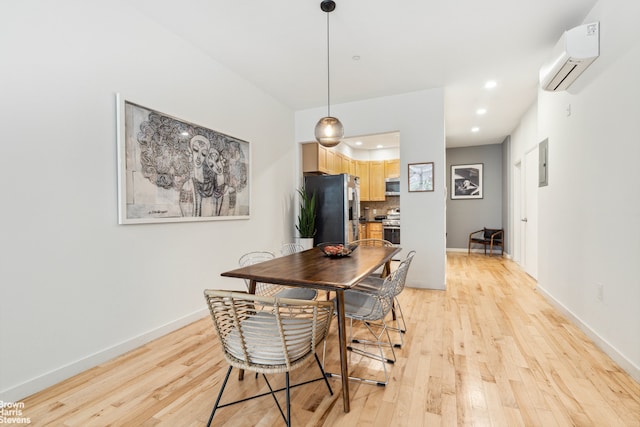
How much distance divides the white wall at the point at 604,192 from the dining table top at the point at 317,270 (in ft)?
5.26

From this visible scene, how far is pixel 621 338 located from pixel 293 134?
4.44 m

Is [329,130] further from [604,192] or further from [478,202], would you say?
[478,202]

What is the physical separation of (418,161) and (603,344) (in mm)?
2700

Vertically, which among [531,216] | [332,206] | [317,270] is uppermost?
[332,206]

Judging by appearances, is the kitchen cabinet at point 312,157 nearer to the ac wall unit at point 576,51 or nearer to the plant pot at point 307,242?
the plant pot at point 307,242

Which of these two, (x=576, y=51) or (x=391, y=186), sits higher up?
(x=576, y=51)

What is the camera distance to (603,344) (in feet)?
7.52

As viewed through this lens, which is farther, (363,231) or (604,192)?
(363,231)

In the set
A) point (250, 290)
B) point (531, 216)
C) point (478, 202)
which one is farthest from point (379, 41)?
point (478, 202)

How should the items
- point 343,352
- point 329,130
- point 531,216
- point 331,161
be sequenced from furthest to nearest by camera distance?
point 331,161
point 531,216
point 329,130
point 343,352

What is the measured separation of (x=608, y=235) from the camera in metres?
2.26

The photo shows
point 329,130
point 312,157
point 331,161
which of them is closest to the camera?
point 329,130

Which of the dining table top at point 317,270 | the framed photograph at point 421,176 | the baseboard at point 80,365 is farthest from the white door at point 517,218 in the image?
the baseboard at point 80,365

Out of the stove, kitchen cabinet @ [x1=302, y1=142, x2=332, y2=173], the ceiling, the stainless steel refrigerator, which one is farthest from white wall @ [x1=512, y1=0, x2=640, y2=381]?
the stove
